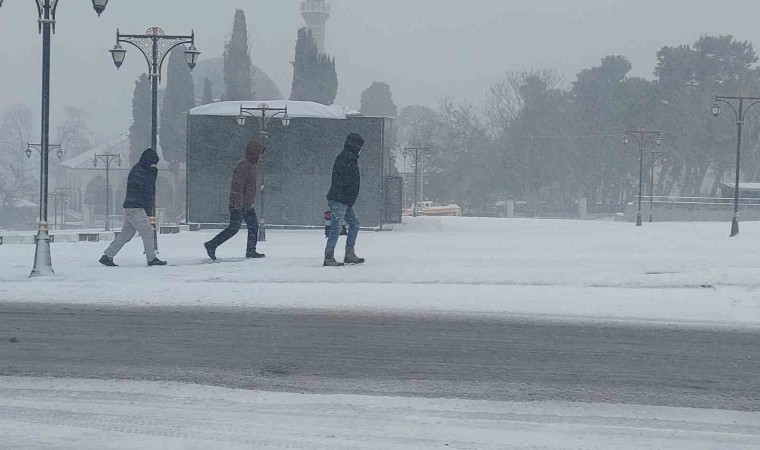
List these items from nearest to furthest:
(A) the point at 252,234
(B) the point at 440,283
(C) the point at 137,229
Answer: (B) the point at 440,283
(C) the point at 137,229
(A) the point at 252,234

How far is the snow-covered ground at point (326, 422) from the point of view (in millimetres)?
4758

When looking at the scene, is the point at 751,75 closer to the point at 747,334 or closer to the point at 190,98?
the point at 190,98

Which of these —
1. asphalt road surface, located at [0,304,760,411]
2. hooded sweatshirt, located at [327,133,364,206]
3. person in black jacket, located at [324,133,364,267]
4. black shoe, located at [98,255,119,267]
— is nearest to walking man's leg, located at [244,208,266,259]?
person in black jacket, located at [324,133,364,267]

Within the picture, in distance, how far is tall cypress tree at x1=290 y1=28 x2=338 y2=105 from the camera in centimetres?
8156

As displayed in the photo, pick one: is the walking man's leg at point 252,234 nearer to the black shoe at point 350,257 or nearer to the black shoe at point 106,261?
the black shoe at point 350,257

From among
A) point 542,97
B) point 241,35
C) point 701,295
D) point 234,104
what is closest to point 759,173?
point 542,97

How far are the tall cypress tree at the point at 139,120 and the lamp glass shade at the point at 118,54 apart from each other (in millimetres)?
61896

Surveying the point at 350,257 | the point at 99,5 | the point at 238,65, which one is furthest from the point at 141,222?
the point at 238,65

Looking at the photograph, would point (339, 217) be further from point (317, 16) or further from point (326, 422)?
point (317, 16)

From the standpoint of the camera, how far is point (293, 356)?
6.94m

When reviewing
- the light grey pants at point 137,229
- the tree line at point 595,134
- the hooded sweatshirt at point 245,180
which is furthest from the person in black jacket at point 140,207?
the tree line at point 595,134

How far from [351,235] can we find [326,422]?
8.36m

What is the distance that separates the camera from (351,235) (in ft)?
44.1

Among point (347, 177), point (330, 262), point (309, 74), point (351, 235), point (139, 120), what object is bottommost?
point (330, 262)
